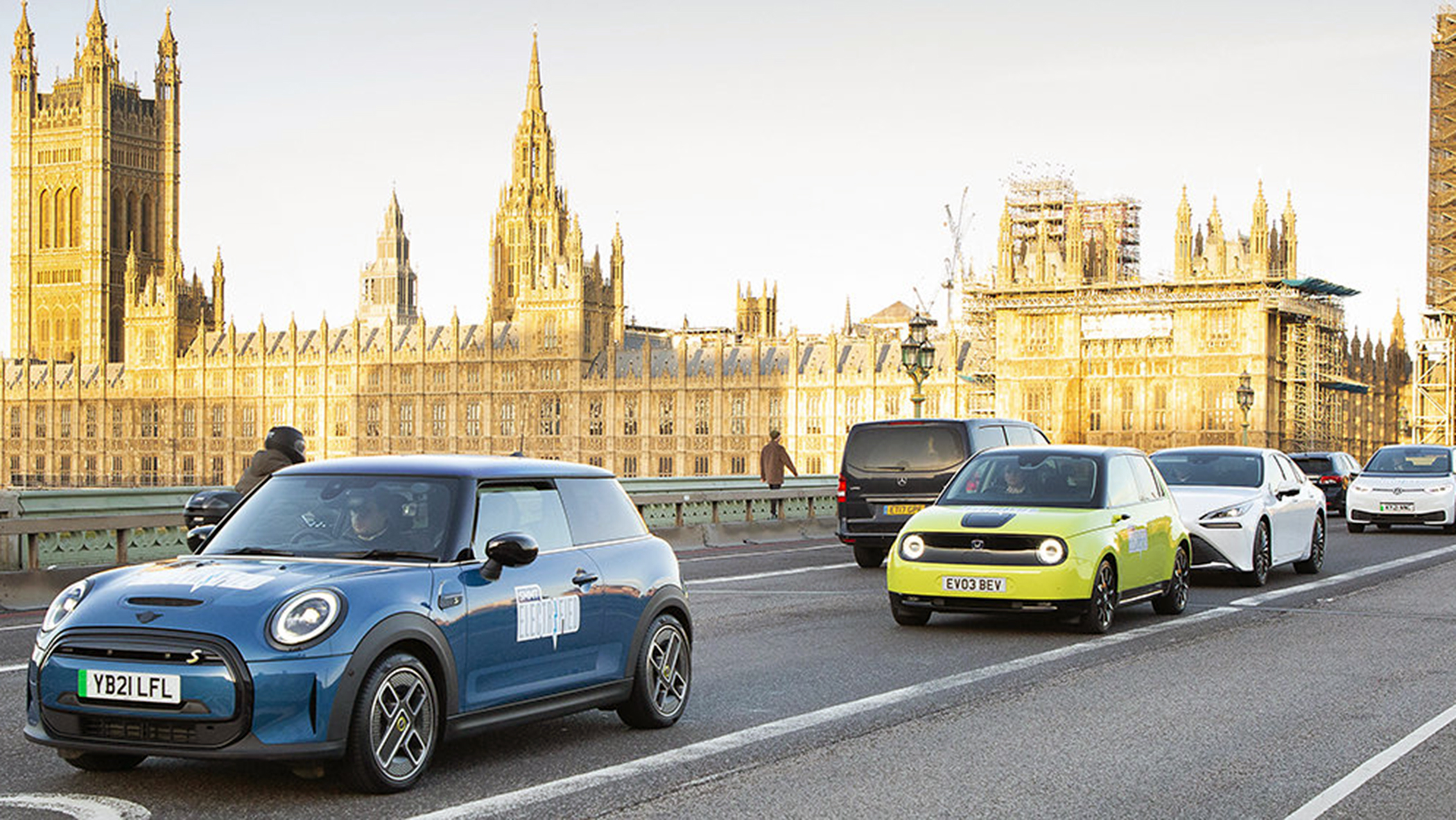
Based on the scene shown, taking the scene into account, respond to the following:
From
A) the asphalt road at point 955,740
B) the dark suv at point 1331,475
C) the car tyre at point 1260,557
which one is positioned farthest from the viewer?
the dark suv at point 1331,475

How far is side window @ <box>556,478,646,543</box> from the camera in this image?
833 centimetres

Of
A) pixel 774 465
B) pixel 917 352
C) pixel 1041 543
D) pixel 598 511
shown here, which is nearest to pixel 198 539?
pixel 598 511

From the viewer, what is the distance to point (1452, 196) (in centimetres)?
A: 7488

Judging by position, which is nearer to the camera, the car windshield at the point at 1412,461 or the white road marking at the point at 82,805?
the white road marking at the point at 82,805

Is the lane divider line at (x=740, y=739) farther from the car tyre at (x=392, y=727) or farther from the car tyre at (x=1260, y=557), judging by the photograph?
the car tyre at (x=1260, y=557)

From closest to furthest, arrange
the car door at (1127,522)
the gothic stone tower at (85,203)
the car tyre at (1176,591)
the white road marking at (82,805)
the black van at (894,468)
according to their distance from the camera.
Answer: the white road marking at (82,805), the car door at (1127,522), the car tyre at (1176,591), the black van at (894,468), the gothic stone tower at (85,203)

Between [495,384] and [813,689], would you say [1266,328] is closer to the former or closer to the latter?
[495,384]

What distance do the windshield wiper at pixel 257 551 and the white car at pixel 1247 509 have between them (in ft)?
36.5

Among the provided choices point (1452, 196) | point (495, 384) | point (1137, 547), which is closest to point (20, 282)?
point (495, 384)

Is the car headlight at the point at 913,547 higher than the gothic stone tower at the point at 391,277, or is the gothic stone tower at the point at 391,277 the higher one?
the gothic stone tower at the point at 391,277

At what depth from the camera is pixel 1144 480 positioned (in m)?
14.4

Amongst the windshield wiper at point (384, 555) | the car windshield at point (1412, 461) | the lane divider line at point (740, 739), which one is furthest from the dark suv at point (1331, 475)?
the windshield wiper at point (384, 555)

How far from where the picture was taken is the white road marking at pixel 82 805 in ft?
20.8

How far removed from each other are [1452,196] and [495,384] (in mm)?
59511
